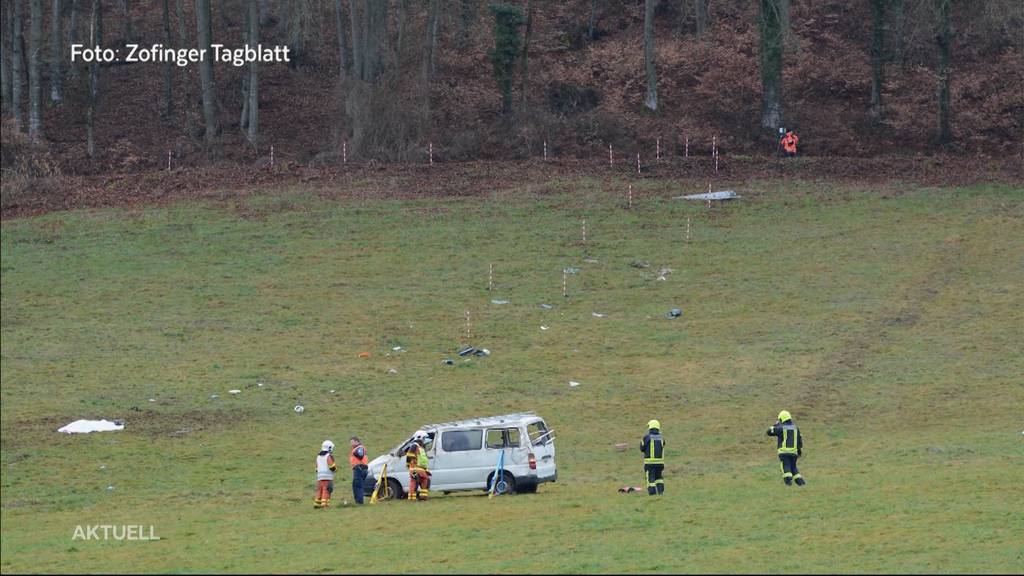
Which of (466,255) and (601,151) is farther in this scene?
(601,151)

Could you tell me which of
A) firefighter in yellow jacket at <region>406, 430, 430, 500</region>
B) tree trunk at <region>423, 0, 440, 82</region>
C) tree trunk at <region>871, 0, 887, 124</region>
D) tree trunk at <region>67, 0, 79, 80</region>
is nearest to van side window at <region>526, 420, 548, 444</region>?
firefighter in yellow jacket at <region>406, 430, 430, 500</region>

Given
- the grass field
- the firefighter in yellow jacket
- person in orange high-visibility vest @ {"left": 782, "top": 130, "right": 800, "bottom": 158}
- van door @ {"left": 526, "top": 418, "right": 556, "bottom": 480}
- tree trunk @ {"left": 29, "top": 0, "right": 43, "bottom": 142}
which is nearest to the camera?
the grass field

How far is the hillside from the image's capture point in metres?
66.1

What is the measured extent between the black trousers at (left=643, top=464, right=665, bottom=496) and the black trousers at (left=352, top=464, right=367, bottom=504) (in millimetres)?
5538

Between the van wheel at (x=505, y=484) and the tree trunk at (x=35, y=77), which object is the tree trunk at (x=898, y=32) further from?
the van wheel at (x=505, y=484)

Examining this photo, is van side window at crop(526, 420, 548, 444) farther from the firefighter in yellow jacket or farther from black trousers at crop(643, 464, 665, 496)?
black trousers at crop(643, 464, 665, 496)

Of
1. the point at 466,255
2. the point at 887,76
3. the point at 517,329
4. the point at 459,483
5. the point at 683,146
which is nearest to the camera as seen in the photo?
the point at 459,483

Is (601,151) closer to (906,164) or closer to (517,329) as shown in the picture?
(906,164)

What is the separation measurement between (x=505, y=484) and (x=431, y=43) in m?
46.8

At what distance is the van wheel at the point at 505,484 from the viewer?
91.2ft

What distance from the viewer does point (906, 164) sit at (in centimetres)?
6259

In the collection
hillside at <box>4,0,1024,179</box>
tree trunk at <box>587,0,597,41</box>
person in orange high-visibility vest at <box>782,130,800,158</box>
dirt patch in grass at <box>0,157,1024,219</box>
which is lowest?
dirt patch in grass at <box>0,157,1024,219</box>

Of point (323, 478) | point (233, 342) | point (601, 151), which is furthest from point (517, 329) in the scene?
point (601, 151)

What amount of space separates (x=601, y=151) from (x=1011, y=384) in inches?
1233
